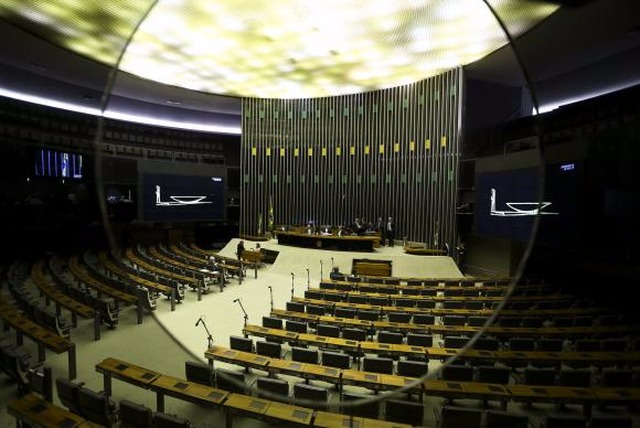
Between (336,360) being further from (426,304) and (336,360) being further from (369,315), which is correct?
(426,304)

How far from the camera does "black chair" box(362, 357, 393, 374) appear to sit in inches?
204

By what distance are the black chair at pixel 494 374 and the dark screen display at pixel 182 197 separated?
15.9 m

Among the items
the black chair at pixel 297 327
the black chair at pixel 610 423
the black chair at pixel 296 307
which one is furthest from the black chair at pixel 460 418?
the black chair at pixel 296 307

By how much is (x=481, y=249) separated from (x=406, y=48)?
352 inches

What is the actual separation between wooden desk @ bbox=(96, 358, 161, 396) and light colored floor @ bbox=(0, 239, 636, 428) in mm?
426

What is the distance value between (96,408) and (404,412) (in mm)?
3558

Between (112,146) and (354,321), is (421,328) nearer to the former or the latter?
(354,321)

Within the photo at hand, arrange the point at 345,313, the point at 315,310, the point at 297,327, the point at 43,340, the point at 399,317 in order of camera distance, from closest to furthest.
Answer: the point at 43,340, the point at 297,327, the point at 399,317, the point at 345,313, the point at 315,310

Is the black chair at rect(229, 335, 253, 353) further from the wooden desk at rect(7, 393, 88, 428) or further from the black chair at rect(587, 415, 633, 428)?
the black chair at rect(587, 415, 633, 428)

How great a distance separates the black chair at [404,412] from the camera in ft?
12.9

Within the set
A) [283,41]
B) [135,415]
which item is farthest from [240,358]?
[283,41]

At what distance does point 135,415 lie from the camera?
372 cm

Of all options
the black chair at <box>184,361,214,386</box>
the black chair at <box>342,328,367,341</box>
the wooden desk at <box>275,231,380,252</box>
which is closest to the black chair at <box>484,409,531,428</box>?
the black chair at <box>342,328,367,341</box>

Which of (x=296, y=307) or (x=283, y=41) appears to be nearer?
(x=296, y=307)
